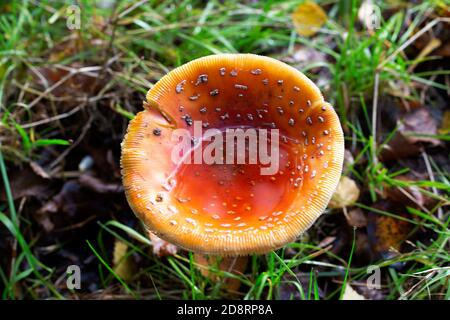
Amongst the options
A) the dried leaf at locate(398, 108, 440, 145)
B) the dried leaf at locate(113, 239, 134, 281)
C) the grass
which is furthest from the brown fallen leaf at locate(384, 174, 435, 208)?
the dried leaf at locate(113, 239, 134, 281)

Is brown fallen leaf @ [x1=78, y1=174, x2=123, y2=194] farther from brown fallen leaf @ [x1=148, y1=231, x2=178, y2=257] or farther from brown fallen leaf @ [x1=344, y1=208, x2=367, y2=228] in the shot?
brown fallen leaf @ [x1=344, y1=208, x2=367, y2=228]

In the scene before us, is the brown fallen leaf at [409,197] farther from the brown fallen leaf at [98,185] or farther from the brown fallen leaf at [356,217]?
the brown fallen leaf at [98,185]

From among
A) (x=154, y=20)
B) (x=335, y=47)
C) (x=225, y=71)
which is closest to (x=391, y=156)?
(x=335, y=47)

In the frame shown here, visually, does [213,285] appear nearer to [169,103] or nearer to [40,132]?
[169,103]

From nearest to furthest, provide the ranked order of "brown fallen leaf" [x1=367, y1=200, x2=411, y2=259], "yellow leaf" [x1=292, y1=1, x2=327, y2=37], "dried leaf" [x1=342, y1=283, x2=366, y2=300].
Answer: "dried leaf" [x1=342, y1=283, x2=366, y2=300] → "brown fallen leaf" [x1=367, y1=200, x2=411, y2=259] → "yellow leaf" [x1=292, y1=1, x2=327, y2=37]

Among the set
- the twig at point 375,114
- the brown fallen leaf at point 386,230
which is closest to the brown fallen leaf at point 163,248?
the brown fallen leaf at point 386,230

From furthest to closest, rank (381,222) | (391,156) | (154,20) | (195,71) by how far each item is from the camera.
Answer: (154,20)
(391,156)
(381,222)
(195,71)
